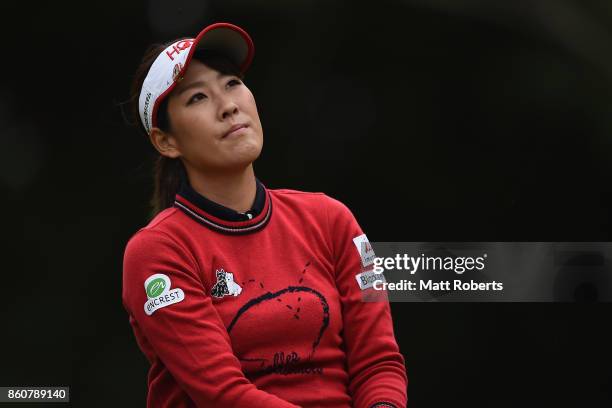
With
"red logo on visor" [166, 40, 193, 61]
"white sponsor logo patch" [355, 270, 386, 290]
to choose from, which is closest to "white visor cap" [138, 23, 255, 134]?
"red logo on visor" [166, 40, 193, 61]

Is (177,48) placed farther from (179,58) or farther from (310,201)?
(310,201)

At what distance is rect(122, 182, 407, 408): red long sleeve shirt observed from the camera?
1970mm

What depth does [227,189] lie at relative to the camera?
7.15 ft

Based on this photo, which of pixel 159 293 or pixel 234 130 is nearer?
pixel 159 293

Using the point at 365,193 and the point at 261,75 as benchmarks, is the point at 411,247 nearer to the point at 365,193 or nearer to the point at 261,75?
the point at 365,193

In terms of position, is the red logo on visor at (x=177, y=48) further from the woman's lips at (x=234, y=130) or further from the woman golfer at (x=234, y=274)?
the woman's lips at (x=234, y=130)

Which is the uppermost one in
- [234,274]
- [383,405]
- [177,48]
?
[177,48]

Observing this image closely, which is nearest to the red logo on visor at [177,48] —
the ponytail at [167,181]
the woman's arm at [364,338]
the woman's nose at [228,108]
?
the woman's nose at [228,108]

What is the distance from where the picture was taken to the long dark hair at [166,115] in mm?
2186

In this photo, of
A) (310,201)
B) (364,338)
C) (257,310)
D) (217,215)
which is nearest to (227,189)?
(217,215)

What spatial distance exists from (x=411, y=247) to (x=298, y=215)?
88cm

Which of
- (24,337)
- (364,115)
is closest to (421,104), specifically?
(364,115)

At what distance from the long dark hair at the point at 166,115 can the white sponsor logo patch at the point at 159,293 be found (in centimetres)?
31

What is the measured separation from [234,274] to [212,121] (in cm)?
34
